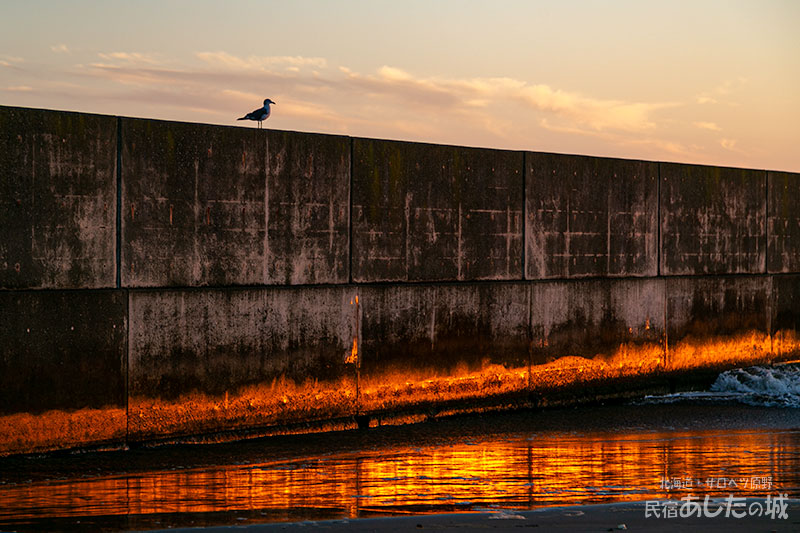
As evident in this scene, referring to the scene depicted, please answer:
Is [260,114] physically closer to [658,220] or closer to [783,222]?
[658,220]

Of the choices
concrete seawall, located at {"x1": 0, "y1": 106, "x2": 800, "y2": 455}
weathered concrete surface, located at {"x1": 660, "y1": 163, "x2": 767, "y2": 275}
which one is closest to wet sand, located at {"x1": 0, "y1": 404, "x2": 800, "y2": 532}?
concrete seawall, located at {"x1": 0, "y1": 106, "x2": 800, "y2": 455}

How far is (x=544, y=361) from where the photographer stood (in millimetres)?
12727

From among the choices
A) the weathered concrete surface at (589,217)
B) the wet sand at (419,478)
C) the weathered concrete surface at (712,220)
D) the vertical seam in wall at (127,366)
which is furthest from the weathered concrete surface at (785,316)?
the vertical seam in wall at (127,366)

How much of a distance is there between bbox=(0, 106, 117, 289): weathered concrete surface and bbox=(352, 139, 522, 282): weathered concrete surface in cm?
273

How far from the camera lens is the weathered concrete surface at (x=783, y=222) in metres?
16.5

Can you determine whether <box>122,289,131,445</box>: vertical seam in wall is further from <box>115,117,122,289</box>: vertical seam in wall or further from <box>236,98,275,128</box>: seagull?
<box>236,98,275,128</box>: seagull

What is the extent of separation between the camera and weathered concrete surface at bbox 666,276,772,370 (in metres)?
14.6

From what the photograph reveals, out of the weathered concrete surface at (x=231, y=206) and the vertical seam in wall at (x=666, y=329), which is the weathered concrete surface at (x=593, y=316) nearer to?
the vertical seam in wall at (x=666, y=329)

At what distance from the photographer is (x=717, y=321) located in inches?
598

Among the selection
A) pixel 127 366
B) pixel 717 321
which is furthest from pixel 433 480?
pixel 717 321

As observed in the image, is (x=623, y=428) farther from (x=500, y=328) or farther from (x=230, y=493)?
(x=230, y=493)

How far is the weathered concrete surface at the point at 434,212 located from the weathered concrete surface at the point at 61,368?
2782 mm

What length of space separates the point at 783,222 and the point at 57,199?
11913 mm

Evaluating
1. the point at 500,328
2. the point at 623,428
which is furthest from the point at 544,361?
the point at 623,428
